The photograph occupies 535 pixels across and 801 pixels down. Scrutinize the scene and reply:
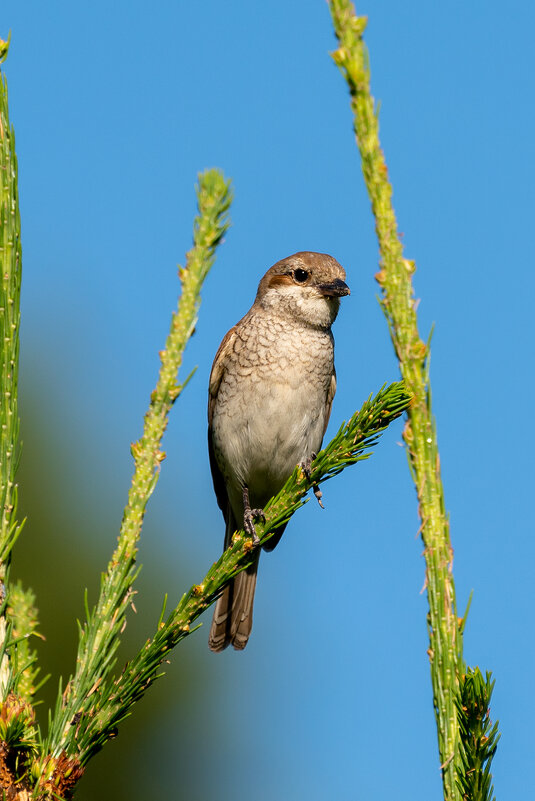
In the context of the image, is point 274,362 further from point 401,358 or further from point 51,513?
point 401,358

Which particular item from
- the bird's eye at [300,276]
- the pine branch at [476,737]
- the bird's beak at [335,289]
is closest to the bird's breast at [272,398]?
the bird's beak at [335,289]

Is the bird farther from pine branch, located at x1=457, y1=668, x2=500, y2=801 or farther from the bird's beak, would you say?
pine branch, located at x1=457, y1=668, x2=500, y2=801

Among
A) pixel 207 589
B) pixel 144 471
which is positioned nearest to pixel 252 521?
pixel 207 589

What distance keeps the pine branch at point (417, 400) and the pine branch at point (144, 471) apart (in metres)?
0.55

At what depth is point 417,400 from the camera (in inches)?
90.8

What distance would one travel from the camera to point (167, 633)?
244 cm

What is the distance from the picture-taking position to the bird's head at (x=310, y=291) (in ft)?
18.3

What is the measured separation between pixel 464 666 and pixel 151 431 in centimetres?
107

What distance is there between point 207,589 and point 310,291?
10.7 ft

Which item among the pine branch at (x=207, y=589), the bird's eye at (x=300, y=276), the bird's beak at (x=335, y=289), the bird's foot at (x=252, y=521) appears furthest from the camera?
the bird's eye at (x=300, y=276)

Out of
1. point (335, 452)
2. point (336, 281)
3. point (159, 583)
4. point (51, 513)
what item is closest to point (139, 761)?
point (159, 583)

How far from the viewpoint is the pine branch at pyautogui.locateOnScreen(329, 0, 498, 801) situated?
2117 millimetres

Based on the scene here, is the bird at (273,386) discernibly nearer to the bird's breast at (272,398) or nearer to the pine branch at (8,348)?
the bird's breast at (272,398)

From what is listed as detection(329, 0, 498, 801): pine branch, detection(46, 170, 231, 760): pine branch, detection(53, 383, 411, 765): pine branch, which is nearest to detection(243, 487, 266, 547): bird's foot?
detection(53, 383, 411, 765): pine branch
